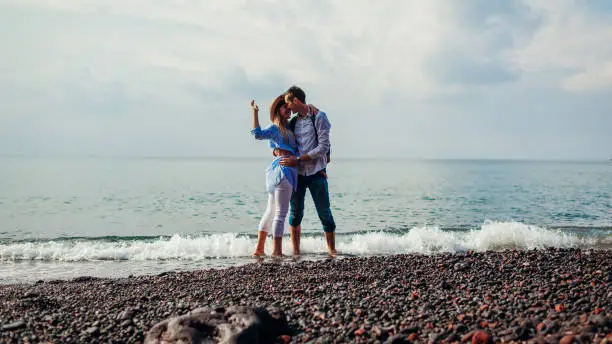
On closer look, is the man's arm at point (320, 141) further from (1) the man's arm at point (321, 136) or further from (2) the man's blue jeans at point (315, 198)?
(2) the man's blue jeans at point (315, 198)

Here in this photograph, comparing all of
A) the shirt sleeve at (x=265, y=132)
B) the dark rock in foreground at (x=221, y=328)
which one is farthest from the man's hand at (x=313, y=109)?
the dark rock in foreground at (x=221, y=328)

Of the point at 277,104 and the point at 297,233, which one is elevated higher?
the point at 277,104

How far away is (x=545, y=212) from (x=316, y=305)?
70.2 ft

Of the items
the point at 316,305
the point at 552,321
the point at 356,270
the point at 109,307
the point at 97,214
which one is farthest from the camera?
the point at 97,214

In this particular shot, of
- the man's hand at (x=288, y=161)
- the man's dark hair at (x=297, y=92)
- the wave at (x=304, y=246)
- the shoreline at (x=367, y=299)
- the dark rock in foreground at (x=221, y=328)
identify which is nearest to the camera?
the dark rock in foreground at (x=221, y=328)

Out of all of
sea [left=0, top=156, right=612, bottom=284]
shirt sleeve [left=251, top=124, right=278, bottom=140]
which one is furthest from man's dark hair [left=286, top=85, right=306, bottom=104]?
sea [left=0, top=156, right=612, bottom=284]

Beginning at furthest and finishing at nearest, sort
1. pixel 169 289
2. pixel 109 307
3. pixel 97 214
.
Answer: pixel 97 214
pixel 169 289
pixel 109 307

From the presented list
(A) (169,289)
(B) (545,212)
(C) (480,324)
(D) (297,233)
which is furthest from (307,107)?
(B) (545,212)

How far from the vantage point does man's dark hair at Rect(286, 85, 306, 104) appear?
993 centimetres

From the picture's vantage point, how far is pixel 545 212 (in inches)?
957

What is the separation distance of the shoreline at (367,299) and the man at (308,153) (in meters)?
1.42

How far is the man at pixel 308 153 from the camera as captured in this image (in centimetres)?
1002

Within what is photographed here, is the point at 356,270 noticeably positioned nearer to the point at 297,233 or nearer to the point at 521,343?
the point at 297,233

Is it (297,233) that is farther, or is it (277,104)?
(297,233)
